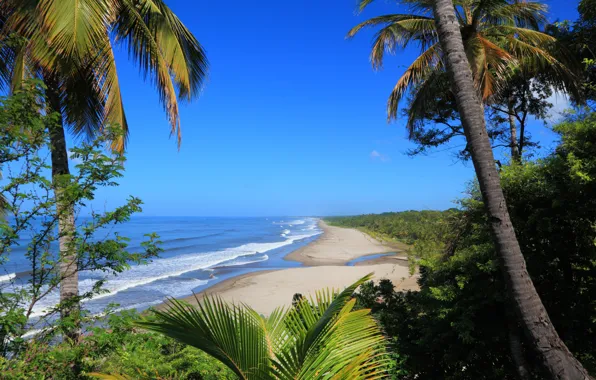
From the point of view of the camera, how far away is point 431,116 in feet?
35.2

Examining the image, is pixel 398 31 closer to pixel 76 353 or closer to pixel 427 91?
pixel 427 91

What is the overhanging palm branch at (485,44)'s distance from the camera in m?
6.78

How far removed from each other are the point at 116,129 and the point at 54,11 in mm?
1929

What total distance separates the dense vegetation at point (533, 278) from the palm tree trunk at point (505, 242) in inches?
47.8

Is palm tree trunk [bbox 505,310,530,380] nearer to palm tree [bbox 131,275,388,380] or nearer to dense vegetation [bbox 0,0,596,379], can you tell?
dense vegetation [bbox 0,0,596,379]

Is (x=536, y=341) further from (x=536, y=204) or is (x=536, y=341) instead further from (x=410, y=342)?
(x=410, y=342)

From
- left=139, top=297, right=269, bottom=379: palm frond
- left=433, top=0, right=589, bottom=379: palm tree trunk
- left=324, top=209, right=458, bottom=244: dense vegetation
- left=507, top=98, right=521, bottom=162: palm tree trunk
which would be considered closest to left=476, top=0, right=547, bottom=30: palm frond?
left=507, top=98, right=521, bottom=162: palm tree trunk

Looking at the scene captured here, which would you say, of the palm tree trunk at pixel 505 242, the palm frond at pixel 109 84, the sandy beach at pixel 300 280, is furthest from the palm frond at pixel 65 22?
the sandy beach at pixel 300 280

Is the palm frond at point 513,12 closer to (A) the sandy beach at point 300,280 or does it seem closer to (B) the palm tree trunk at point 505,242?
A: (B) the palm tree trunk at point 505,242

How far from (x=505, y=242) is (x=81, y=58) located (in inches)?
217

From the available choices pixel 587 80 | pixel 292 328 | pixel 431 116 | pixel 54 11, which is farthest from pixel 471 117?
pixel 431 116

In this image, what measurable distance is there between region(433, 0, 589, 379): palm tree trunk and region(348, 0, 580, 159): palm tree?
3.18 m

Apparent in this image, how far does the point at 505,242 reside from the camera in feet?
12.4

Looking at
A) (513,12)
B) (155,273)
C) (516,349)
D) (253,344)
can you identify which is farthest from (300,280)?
(253,344)
